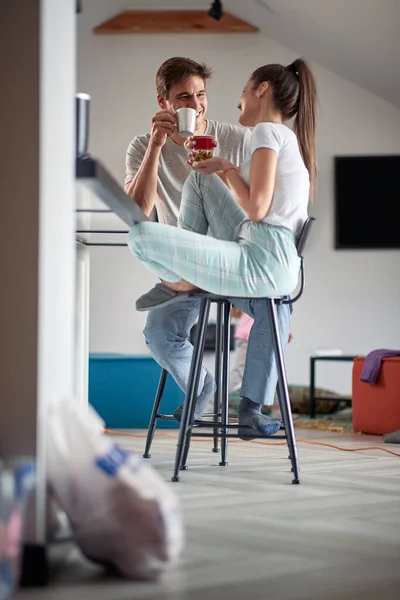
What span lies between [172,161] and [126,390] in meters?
1.52

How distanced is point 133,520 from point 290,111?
1815 mm

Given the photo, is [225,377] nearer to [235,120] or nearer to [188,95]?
[188,95]

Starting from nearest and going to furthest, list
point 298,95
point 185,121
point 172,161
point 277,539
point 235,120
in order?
point 277,539, point 185,121, point 298,95, point 172,161, point 235,120

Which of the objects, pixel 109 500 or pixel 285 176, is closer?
pixel 109 500

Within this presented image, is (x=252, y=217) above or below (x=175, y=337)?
above

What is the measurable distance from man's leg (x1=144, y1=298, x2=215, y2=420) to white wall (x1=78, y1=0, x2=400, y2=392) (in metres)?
3.95

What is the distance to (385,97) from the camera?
23.1 feet

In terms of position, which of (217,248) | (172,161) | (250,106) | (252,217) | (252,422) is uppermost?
(250,106)

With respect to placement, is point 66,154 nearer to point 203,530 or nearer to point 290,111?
point 203,530

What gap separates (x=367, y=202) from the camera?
693cm

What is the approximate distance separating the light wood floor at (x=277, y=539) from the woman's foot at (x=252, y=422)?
0.14m

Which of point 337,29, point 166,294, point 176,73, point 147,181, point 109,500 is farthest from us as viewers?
point 337,29

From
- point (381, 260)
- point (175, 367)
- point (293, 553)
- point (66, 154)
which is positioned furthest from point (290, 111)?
point (381, 260)

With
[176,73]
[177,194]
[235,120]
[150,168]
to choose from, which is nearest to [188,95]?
[176,73]
